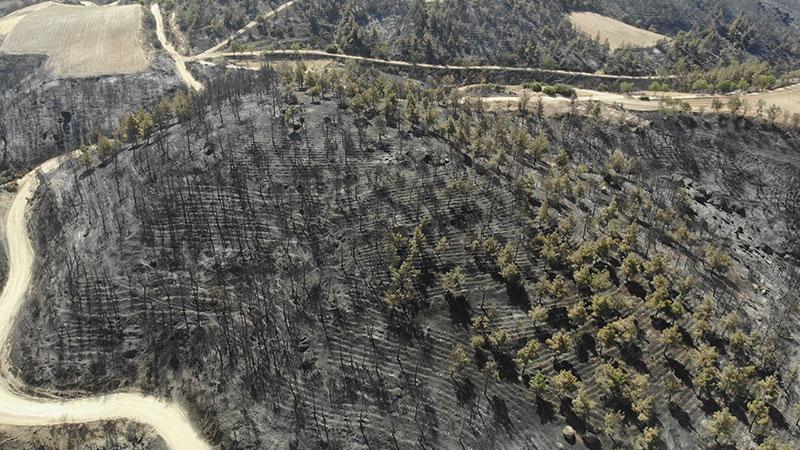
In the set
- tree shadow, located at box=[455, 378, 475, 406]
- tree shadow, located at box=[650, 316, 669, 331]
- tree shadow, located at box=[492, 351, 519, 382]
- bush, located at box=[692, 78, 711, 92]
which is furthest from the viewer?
bush, located at box=[692, 78, 711, 92]

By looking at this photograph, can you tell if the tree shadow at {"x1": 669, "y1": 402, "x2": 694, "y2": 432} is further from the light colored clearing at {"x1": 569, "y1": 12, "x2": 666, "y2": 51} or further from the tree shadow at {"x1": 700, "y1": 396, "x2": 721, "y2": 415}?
the light colored clearing at {"x1": 569, "y1": 12, "x2": 666, "y2": 51}

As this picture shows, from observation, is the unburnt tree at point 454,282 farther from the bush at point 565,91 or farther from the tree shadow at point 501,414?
the bush at point 565,91

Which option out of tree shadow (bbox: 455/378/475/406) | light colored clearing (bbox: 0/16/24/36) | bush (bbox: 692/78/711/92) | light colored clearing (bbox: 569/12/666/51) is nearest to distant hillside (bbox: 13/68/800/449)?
tree shadow (bbox: 455/378/475/406)

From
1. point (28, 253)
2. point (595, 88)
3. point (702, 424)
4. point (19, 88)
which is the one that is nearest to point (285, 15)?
point (19, 88)

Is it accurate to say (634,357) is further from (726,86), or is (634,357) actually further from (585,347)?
(726,86)

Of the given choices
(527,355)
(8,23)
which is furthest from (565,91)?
(8,23)

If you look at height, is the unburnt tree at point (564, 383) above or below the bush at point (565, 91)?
below

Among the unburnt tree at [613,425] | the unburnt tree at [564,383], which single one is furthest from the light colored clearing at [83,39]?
the unburnt tree at [613,425]
